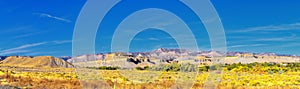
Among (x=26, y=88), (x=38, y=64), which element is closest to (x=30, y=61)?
(x=38, y=64)

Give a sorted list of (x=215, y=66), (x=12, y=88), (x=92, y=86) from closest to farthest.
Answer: (x=92, y=86) < (x=12, y=88) < (x=215, y=66)

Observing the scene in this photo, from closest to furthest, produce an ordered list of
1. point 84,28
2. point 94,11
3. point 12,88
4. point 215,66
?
point 84,28, point 94,11, point 12,88, point 215,66

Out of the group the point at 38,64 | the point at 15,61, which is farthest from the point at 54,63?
the point at 15,61

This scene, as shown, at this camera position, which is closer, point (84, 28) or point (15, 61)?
point (84, 28)

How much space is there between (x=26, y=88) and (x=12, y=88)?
3.09ft

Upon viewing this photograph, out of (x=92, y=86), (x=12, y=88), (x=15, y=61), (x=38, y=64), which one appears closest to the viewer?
(x=92, y=86)

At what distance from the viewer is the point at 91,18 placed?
47.1 feet

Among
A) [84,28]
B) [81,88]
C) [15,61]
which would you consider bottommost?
[81,88]

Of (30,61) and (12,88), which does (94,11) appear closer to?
(12,88)

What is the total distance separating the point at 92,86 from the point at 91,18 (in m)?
4.24

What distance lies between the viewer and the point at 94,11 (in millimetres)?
14750

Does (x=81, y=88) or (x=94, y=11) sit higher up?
(x=94, y=11)

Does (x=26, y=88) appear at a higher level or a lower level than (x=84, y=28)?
lower

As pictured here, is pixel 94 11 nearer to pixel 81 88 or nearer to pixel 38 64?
pixel 81 88
